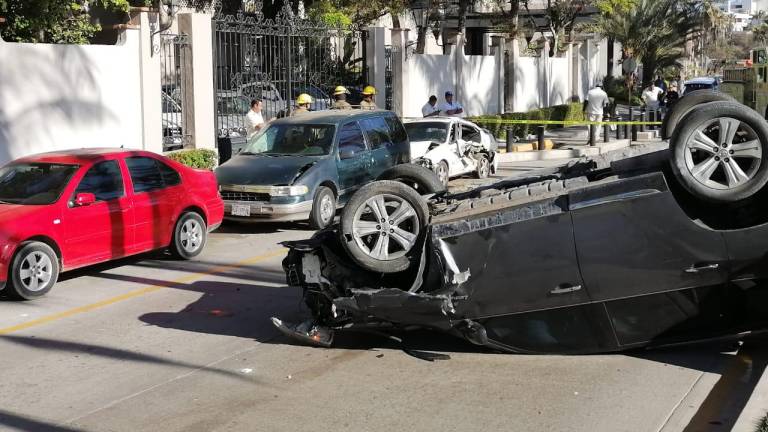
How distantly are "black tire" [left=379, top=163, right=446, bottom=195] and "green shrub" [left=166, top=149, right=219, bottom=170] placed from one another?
32.9 feet

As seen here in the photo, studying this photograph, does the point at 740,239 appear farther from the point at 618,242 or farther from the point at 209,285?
the point at 209,285

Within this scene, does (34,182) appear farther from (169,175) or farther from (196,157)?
(196,157)

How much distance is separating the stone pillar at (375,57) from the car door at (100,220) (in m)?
15.6

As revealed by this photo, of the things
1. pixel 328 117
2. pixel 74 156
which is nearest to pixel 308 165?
pixel 328 117

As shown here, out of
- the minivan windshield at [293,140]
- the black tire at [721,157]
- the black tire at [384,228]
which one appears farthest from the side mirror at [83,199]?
the black tire at [721,157]

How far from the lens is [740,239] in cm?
696

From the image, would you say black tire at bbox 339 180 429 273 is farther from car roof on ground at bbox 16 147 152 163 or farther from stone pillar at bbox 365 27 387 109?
stone pillar at bbox 365 27 387 109

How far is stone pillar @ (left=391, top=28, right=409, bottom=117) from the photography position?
2733 cm

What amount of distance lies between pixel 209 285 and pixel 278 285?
83 cm

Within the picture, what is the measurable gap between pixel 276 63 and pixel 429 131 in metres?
5.52

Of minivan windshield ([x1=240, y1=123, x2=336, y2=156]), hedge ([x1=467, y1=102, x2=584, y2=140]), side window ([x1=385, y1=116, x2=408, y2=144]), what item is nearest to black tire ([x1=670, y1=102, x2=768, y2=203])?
minivan windshield ([x1=240, y1=123, x2=336, y2=156])

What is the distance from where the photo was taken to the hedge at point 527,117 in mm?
30291

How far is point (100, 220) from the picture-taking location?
1119cm

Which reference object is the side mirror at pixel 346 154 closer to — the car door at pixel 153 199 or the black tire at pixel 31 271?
the car door at pixel 153 199
